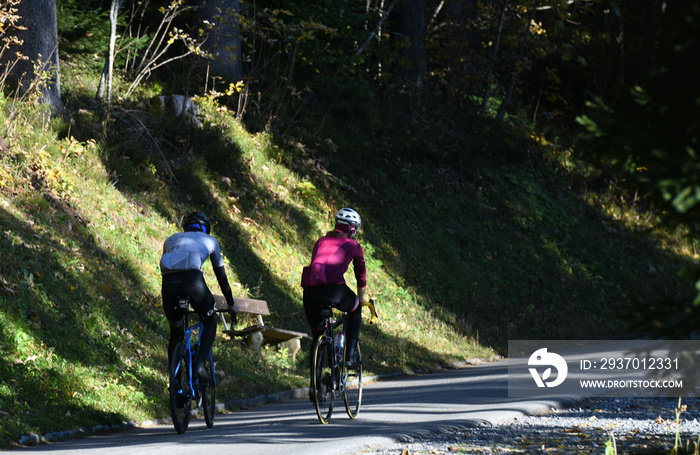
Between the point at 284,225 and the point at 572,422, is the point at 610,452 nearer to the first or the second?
the point at 572,422

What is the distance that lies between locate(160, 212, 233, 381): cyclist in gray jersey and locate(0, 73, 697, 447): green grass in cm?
129

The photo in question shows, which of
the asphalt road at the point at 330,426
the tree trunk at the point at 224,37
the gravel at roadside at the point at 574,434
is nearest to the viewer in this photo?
the gravel at roadside at the point at 574,434

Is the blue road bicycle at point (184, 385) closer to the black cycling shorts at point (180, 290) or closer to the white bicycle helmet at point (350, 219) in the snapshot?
the black cycling shorts at point (180, 290)

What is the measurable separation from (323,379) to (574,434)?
2.51m

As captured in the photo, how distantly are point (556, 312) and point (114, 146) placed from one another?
10.7m

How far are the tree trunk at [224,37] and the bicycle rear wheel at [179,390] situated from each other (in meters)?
10.5

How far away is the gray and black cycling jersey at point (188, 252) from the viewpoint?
30.8ft

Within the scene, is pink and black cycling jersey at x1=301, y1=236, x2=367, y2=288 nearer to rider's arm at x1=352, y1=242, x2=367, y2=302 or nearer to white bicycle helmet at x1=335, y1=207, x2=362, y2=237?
rider's arm at x1=352, y1=242, x2=367, y2=302

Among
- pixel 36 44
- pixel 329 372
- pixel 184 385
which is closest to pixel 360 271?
pixel 329 372

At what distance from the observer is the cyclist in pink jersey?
10.0m

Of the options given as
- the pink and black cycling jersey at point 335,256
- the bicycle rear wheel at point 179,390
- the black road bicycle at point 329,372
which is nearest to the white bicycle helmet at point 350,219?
the pink and black cycling jersey at point 335,256

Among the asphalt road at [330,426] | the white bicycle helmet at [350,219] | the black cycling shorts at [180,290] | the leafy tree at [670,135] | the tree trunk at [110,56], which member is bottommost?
the asphalt road at [330,426]

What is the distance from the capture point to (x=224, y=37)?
1967 cm

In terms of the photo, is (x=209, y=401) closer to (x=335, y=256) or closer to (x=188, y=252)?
(x=188, y=252)
